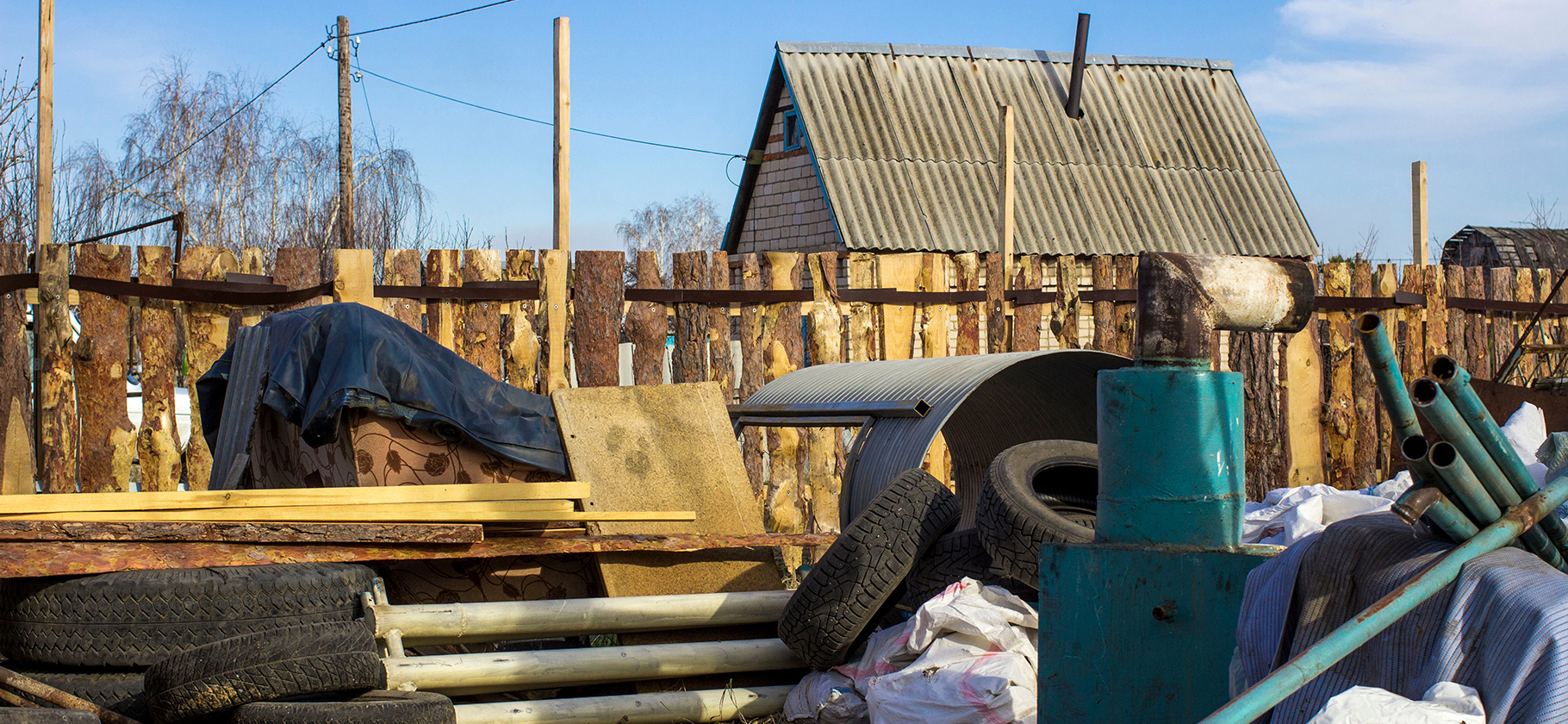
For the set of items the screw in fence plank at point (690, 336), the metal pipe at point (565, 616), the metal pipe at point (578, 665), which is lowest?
the metal pipe at point (578, 665)

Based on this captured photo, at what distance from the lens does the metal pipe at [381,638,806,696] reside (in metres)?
4.71

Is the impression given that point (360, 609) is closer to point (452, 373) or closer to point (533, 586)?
point (533, 586)

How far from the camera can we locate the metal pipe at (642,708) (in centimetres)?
466

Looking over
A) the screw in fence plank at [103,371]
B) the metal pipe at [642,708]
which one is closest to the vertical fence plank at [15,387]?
the screw in fence plank at [103,371]

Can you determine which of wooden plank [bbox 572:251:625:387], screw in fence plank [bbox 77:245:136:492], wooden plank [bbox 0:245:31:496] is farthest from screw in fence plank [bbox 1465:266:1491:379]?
wooden plank [bbox 0:245:31:496]

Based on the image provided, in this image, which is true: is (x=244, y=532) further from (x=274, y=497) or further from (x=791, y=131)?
(x=791, y=131)

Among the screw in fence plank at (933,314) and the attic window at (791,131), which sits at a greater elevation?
the attic window at (791,131)

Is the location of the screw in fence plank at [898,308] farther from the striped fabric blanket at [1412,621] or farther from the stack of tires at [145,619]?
the striped fabric blanket at [1412,621]

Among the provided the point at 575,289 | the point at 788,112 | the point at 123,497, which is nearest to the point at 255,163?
the point at 788,112

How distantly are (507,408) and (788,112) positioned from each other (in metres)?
12.4

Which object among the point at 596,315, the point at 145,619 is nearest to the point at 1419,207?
the point at 596,315

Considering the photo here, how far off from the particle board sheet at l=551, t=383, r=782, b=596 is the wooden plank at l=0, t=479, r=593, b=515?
623 millimetres

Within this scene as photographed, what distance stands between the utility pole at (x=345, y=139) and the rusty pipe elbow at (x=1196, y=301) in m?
16.6

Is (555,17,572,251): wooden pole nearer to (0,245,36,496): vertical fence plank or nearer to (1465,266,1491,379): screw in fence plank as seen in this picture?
(0,245,36,496): vertical fence plank
